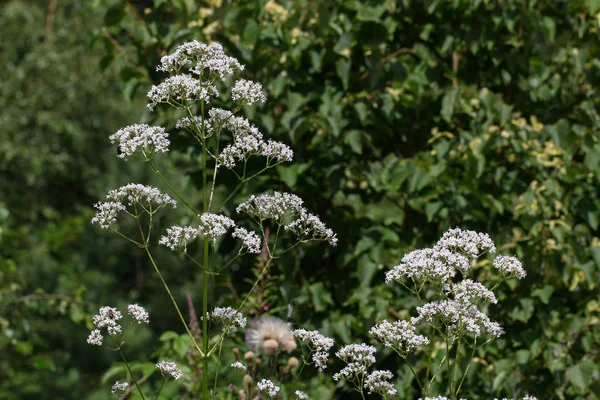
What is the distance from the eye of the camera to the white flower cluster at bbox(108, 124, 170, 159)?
5.02ft

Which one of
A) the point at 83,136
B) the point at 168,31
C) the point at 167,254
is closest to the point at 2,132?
the point at 83,136

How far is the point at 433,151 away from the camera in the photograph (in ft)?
10.8

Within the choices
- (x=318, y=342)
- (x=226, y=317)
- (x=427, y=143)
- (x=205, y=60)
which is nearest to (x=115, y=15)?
(x=427, y=143)

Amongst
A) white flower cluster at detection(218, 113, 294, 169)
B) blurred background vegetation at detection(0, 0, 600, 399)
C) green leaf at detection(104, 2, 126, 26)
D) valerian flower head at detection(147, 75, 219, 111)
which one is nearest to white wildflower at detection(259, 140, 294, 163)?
white flower cluster at detection(218, 113, 294, 169)

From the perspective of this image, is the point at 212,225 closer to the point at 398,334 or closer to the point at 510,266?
the point at 398,334

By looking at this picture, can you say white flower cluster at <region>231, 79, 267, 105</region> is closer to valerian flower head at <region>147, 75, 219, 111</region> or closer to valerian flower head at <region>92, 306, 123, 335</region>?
valerian flower head at <region>147, 75, 219, 111</region>

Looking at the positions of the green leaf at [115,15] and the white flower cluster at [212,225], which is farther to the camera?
the green leaf at [115,15]

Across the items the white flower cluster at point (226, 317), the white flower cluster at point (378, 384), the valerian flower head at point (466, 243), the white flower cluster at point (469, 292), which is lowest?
the white flower cluster at point (378, 384)

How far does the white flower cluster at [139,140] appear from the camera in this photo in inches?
60.3

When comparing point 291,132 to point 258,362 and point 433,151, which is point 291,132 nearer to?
point 433,151

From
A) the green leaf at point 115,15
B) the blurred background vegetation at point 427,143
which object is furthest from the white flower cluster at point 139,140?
the green leaf at point 115,15

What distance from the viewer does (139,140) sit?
1.54m

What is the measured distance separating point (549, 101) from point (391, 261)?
0.86 meters

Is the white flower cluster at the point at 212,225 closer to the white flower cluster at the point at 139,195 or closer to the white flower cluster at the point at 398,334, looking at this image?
the white flower cluster at the point at 139,195
